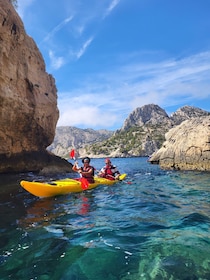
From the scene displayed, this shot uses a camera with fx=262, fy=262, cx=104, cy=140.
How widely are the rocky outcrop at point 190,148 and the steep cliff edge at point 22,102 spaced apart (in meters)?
12.0

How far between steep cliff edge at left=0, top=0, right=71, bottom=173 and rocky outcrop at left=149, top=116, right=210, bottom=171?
Result: 39.4 ft

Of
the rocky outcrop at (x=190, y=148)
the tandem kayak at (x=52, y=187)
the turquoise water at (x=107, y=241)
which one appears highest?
the rocky outcrop at (x=190, y=148)

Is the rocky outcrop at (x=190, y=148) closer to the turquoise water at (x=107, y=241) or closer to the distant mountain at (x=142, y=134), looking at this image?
the turquoise water at (x=107, y=241)

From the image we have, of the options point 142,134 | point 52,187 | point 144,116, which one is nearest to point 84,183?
point 52,187

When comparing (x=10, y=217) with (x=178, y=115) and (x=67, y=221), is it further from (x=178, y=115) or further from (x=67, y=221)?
(x=178, y=115)

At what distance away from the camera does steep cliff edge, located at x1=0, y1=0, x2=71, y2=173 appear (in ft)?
58.4

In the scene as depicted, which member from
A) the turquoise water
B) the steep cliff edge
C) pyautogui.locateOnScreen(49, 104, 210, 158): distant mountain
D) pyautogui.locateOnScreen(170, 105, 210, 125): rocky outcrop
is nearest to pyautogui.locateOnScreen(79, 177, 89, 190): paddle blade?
the turquoise water

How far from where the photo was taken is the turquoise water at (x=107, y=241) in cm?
426

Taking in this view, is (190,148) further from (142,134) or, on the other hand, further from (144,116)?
(144,116)

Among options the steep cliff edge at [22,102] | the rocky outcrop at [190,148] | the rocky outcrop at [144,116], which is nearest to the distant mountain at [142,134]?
the rocky outcrop at [144,116]

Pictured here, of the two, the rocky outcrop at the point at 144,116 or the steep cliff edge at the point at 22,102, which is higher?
the rocky outcrop at the point at 144,116

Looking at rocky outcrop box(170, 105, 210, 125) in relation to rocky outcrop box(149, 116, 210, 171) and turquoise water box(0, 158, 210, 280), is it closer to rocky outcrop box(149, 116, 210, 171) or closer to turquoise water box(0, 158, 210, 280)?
rocky outcrop box(149, 116, 210, 171)

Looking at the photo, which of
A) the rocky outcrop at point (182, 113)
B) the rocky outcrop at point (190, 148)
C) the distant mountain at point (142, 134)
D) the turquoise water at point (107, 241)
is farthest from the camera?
the rocky outcrop at point (182, 113)

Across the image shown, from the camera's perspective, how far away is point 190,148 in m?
23.2
